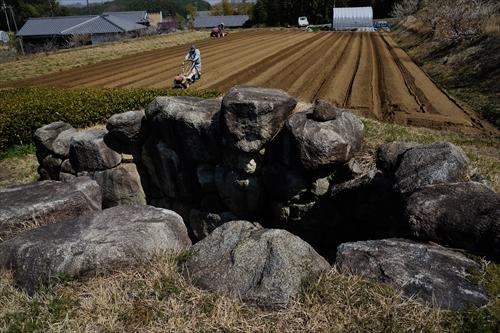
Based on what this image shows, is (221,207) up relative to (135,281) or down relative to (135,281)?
down

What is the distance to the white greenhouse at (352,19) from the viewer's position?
68.1 metres

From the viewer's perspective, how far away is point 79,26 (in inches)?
2581

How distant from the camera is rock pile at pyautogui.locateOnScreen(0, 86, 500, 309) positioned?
14.9 feet

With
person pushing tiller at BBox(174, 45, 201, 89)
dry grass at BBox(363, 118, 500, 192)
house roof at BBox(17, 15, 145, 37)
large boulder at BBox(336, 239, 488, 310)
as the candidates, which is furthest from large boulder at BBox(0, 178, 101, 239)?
house roof at BBox(17, 15, 145, 37)

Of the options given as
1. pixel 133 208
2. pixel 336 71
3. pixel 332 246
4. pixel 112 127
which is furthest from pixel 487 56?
pixel 133 208

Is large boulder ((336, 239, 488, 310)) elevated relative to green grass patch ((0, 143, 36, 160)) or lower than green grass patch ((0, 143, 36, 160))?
elevated

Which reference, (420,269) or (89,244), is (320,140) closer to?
(420,269)

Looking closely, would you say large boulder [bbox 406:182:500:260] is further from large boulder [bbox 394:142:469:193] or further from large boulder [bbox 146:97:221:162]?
large boulder [bbox 146:97:221:162]

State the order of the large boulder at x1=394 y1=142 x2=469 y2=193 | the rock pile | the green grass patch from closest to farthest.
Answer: the rock pile < the large boulder at x1=394 y1=142 x2=469 y2=193 < the green grass patch

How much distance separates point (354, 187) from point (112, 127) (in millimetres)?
6059

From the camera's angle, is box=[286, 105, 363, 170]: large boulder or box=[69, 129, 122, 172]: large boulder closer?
box=[286, 105, 363, 170]: large boulder

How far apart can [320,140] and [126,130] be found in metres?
5.10

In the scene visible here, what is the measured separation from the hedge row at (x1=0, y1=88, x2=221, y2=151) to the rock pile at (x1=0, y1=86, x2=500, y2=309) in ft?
7.25

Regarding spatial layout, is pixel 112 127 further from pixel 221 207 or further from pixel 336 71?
pixel 336 71
